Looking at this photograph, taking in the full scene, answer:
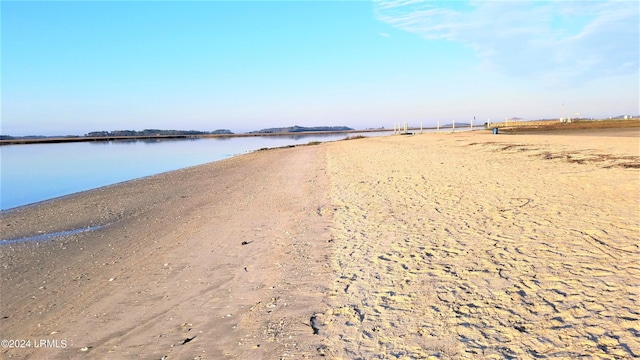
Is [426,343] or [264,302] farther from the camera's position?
[264,302]

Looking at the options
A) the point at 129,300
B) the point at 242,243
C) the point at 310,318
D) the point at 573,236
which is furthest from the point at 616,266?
the point at 129,300

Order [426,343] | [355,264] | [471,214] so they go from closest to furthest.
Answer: [426,343] → [355,264] → [471,214]

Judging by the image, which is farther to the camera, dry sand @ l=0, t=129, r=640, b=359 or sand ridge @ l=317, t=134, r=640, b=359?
dry sand @ l=0, t=129, r=640, b=359

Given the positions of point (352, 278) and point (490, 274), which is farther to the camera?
point (352, 278)

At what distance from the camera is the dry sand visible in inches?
139

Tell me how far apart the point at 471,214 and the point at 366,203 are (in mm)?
2499

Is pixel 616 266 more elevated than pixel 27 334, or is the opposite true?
pixel 616 266

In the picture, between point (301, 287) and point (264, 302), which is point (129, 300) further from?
point (301, 287)

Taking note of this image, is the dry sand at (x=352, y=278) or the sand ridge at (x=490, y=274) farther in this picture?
the dry sand at (x=352, y=278)

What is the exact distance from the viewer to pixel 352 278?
495cm

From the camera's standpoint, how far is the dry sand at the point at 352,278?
3.53 m

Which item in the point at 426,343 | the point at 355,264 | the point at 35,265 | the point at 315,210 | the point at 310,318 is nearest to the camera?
the point at 426,343

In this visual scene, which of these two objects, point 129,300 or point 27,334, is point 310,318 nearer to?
point 129,300

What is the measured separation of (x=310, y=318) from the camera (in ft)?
13.1
